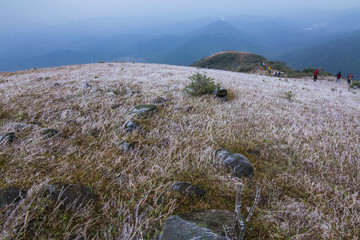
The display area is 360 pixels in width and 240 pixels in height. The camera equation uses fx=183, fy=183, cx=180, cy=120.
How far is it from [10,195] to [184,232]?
169cm

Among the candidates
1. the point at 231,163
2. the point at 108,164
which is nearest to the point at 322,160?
the point at 231,163

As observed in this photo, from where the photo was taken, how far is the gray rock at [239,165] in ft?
8.66

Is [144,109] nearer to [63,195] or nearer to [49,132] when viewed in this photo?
[49,132]

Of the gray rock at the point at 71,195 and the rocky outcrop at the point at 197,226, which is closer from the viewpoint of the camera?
the rocky outcrop at the point at 197,226

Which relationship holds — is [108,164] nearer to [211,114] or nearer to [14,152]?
[14,152]

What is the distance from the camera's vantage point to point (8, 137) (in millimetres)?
2846

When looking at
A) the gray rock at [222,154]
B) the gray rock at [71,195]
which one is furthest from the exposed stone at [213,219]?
the gray rock at [222,154]

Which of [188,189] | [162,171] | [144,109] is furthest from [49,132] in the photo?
[188,189]

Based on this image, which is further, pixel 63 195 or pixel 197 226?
pixel 63 195

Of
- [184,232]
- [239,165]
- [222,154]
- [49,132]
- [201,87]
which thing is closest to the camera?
[184,232]

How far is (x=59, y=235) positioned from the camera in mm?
1527

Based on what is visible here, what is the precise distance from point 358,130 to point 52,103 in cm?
835

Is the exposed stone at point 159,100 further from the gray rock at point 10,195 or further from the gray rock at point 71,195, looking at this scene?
the gray rock at point 10,195

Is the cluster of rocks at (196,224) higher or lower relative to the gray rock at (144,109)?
lower
